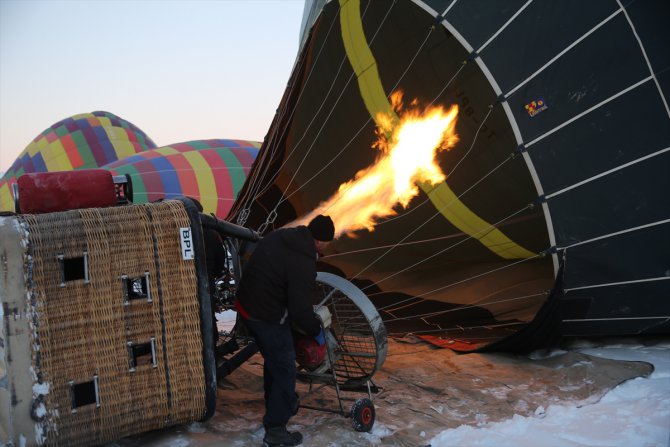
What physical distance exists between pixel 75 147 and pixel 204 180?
4723 millimetres

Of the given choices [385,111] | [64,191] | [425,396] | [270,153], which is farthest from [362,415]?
[270,153]

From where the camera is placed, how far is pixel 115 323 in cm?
229

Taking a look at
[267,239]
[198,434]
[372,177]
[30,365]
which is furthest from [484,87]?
[30,365]

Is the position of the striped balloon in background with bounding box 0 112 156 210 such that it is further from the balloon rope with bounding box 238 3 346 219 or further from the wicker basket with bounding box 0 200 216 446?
the wicker basket with bounding box 0 200 216 446

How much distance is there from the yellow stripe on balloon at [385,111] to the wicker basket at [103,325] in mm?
2069

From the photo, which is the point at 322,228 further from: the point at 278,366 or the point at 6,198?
the point at 6,198

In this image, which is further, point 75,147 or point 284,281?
point 75,147

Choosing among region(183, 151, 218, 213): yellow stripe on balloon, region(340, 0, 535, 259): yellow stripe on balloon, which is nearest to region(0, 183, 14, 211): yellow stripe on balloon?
region(183, 151, 218, 213): yellow stripe on balloon

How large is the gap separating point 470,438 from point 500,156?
1.83m

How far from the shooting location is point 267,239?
8.48 ft

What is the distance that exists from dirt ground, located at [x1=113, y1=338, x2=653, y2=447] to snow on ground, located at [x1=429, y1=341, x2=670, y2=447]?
0.08 meters

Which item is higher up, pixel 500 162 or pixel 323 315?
pixel 500 162

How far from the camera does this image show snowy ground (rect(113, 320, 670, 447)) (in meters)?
2.60

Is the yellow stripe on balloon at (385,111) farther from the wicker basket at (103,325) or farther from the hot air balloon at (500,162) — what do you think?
the wicker basket at (103,325)
